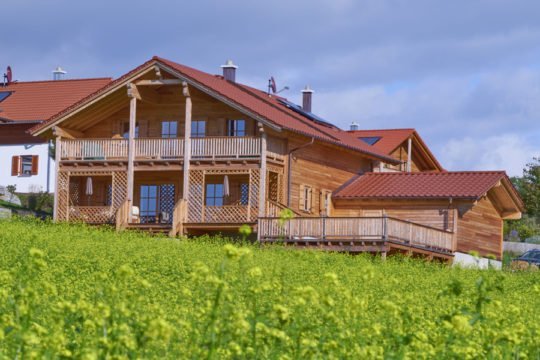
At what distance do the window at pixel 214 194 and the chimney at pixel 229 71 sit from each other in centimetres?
669

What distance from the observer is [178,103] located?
39344 millimetres

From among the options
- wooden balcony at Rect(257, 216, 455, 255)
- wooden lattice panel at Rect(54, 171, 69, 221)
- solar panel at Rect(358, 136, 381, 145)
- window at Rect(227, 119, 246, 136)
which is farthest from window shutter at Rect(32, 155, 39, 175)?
wooden balcony at Rect(257, 216, 455, 255)

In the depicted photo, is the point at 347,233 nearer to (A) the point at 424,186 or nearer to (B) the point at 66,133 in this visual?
(A) the point at 424,186

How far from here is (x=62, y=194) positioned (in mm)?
38781

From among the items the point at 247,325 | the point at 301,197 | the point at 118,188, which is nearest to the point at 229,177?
the point at 301,197

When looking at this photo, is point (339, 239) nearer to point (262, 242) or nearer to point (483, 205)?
point (262, 242)

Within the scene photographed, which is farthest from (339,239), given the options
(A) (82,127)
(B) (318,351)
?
(B) (318,351)

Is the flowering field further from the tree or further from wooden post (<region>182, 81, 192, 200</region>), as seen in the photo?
the tree

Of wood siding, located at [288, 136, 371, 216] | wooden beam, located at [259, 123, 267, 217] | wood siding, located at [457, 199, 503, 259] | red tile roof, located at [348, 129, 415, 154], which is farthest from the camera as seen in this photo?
red tile roof, located at [348, 129, 415, 154]

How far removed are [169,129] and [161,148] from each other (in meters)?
2.62

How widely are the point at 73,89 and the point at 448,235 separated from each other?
26.1m

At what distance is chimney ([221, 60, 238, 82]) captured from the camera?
43.2m

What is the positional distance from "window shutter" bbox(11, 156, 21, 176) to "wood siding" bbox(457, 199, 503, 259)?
2422 cm

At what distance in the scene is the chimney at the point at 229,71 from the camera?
142 feet
